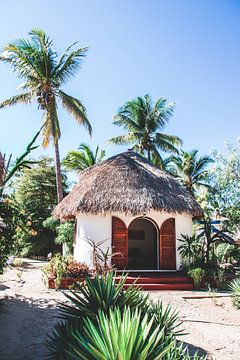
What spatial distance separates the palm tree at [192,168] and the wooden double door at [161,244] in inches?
456

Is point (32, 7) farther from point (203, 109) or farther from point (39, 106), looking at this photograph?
point (39, 106)

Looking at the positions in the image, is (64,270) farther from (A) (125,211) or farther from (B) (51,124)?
(B) (51,124)

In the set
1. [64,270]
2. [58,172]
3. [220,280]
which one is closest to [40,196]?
[58,172]

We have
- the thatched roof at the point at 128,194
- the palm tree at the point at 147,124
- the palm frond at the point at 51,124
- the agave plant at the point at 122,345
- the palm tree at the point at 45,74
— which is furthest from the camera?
the palm tree at the point at 147,124

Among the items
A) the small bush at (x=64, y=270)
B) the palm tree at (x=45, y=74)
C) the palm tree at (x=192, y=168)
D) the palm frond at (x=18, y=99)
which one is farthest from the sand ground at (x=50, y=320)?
the palm tree at (x=192, y=168)

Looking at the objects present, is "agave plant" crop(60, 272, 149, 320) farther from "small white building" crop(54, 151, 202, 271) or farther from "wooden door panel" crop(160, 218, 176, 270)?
"wooden door panel" crop(160, 218, 176, 270)

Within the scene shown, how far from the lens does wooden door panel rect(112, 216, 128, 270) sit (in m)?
10.7

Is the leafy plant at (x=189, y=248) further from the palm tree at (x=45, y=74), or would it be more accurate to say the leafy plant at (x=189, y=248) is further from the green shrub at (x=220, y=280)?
the palm tree at (x=45, y=74)

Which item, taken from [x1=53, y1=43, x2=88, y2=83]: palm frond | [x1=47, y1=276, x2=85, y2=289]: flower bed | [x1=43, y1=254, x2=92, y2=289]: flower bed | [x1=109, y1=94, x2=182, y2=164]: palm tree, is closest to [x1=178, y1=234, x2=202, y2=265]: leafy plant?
[x1=43, y1=254, x2=92, y2=289]: flower bed

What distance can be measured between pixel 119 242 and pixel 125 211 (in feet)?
4.07

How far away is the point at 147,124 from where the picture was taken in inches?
810

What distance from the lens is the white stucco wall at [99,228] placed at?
10.8 m

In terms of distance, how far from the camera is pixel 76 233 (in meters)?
11.8

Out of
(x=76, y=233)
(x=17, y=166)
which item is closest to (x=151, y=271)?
(x=76, y=233)
